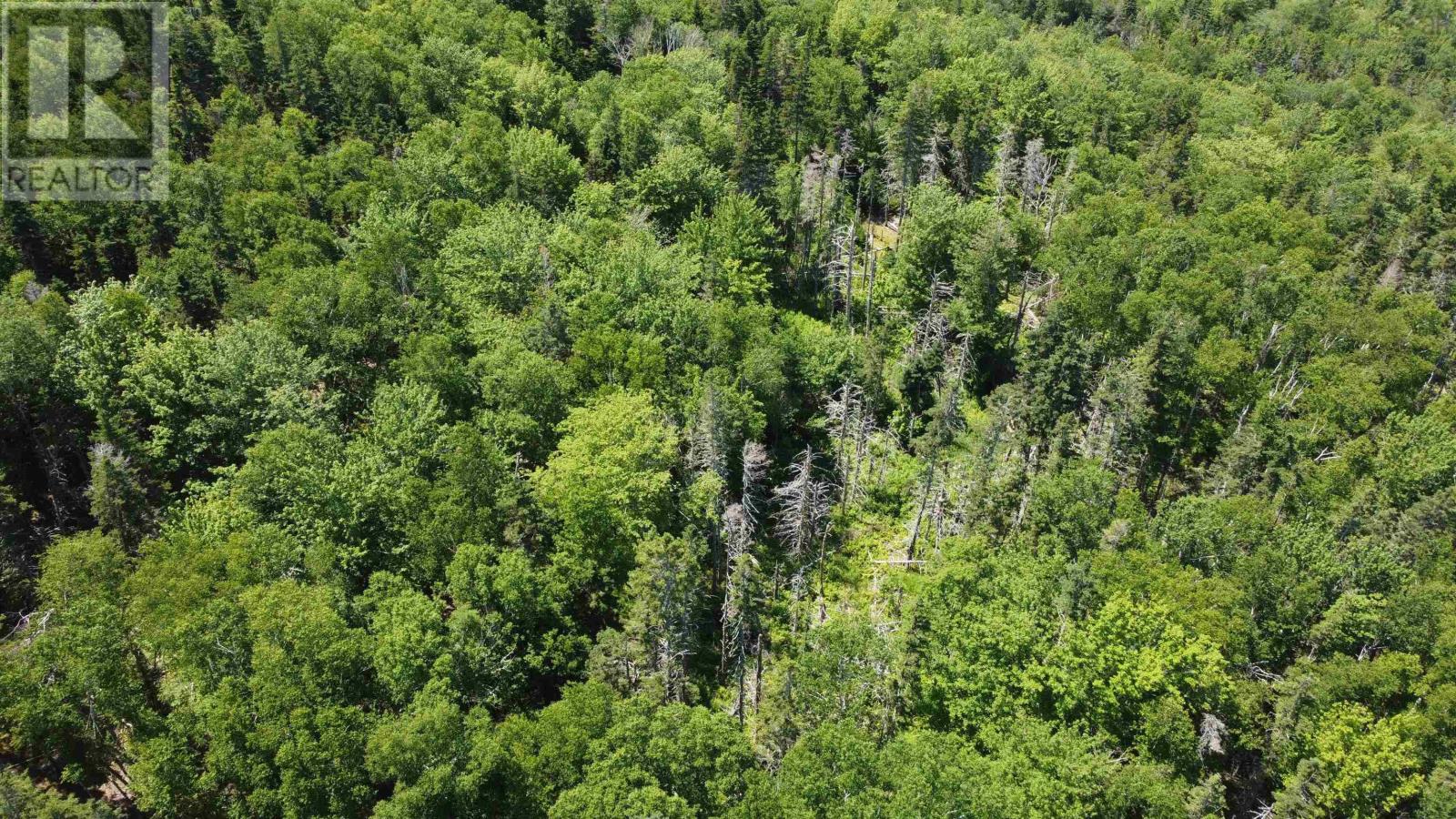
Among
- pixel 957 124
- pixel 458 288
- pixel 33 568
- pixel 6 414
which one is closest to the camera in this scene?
pixel 33 568

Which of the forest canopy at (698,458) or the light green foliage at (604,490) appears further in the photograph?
the light green foliage at (604,490)

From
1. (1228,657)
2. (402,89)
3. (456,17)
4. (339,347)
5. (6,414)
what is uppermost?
(456,17)

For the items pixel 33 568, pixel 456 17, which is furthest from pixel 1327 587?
pixel 456 17

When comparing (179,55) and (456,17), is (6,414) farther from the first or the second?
(456,17)

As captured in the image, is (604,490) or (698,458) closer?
(604,490)

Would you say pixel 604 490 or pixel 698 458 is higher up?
pixel 604 490

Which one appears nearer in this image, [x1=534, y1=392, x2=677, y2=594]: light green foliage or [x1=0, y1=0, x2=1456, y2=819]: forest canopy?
[x1=0, y1=0, x2=1456, y2=819]: forest canopy

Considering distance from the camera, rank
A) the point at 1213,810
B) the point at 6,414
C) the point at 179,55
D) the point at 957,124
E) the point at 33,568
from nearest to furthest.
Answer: the point at 1213,810 → the point at 33,568 → the point at 6,414 → the point at 179,55 → the point at 957,124

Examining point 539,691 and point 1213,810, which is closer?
point 1213,810
